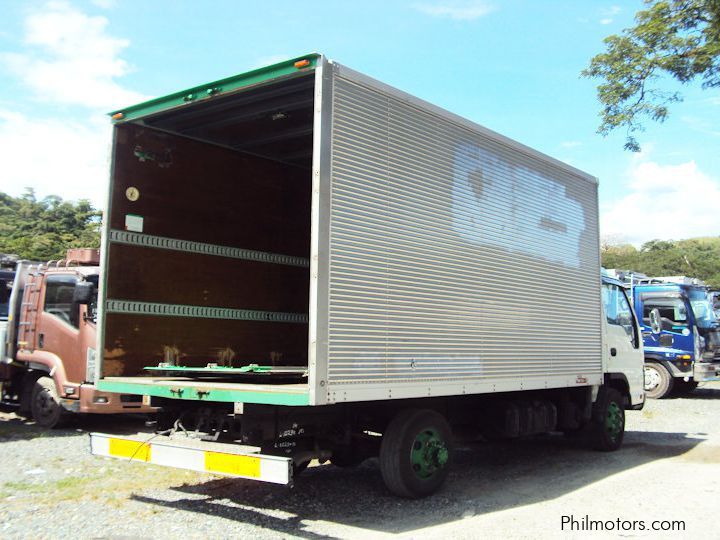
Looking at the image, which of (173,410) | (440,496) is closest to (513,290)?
(440,496)

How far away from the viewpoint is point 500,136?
6.93 metres

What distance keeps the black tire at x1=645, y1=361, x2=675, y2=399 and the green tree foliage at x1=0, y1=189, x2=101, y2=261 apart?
26431 millimetres

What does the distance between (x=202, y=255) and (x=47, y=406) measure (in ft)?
15.7

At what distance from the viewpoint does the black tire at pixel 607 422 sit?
8875 millimetres

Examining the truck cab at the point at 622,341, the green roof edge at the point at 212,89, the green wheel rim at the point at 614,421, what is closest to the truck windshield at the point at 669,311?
the truck cab at the point at 622,341

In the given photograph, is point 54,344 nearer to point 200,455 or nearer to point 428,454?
point 200,455

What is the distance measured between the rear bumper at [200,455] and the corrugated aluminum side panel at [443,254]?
76 cm

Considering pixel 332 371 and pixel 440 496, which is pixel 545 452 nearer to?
pixel 440 496

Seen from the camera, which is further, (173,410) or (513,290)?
(513,290)

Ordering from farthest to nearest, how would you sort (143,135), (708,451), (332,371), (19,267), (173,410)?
(19,267) < (708,451) < (143,135) < (173,410) < (332,371)

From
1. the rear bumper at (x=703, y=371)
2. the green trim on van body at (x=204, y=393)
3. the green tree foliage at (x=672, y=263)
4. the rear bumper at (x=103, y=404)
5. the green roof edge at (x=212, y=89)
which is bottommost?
the rear bumper at (x=103, y=404)

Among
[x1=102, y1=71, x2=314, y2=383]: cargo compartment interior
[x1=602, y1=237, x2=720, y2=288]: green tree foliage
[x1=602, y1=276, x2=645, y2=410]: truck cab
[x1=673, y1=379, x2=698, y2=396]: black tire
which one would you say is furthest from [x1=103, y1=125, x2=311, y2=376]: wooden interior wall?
[x1=602, y1=237, x2=720, y2=288]: green tree foliage

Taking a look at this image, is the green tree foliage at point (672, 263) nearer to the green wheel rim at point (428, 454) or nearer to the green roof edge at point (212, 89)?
the green wheel rim at point (428, 454)

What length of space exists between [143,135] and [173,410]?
2697mm
